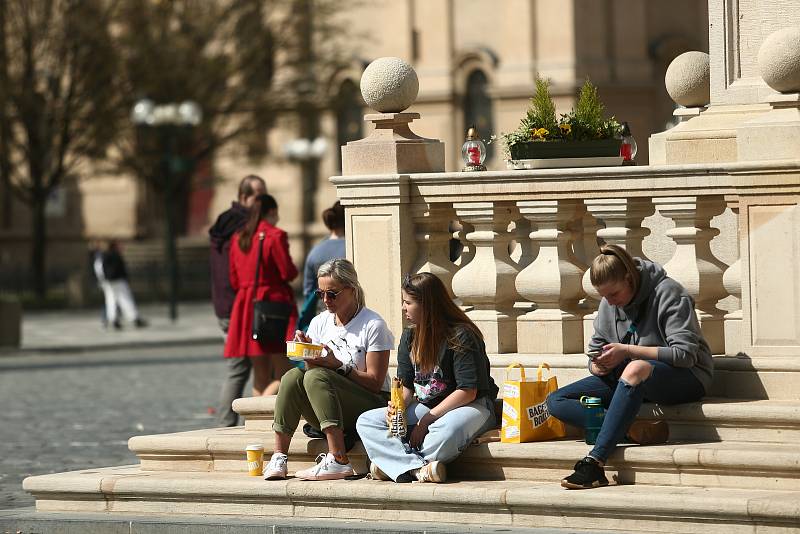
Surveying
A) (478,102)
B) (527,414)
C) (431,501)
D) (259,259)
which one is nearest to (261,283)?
(259,259)

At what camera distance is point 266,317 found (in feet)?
44.5

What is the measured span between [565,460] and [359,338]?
4.68ft

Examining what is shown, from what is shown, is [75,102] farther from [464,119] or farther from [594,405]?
[594,405]

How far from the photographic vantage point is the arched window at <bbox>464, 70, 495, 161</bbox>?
168 ft

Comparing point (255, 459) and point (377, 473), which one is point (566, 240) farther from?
point (255, 459)

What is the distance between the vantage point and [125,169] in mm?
47750

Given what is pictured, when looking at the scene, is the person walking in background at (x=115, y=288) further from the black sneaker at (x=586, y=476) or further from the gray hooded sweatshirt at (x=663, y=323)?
the black sneaker at (x=586, y=476)

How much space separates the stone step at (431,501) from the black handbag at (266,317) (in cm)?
272

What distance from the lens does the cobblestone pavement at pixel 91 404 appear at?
1405 cm

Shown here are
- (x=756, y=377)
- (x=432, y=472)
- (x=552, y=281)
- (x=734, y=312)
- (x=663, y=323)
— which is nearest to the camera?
(x=663, y=323)

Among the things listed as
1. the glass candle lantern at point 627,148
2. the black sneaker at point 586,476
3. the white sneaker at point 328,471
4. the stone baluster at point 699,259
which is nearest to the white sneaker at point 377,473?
the white sneaker at point 328,471

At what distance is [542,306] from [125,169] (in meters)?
38.0

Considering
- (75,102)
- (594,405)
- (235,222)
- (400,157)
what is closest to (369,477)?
(594,405)

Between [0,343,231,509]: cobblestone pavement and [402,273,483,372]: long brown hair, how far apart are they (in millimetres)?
2911
